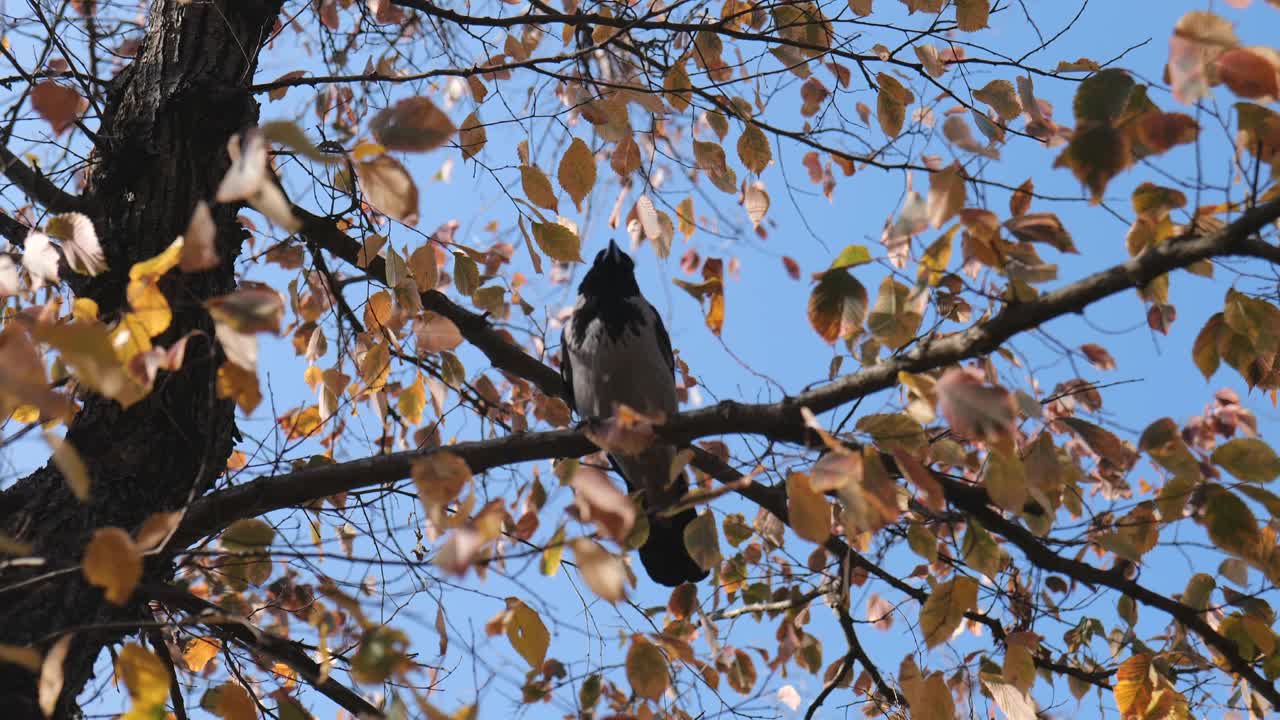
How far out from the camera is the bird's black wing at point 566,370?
3.79 m

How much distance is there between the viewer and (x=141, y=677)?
1469 mm

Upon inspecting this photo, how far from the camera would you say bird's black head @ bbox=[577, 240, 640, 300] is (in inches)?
157

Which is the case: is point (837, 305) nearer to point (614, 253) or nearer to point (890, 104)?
point (890, 104)

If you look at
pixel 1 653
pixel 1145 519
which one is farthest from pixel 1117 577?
pixel 1 653

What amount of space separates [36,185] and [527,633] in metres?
1.98

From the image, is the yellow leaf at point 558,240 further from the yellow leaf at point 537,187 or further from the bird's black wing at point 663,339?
the bird's black wing at point 663,339

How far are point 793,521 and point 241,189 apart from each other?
1.03 meters

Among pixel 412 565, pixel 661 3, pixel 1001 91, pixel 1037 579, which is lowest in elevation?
pixel 412 565

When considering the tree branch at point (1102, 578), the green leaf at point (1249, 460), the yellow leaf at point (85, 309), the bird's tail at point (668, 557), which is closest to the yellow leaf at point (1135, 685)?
the tree branch at point (1102, 578)

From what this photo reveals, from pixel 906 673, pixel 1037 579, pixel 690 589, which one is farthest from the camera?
pixel 690 589

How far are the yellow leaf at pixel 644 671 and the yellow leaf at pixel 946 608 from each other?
63cm

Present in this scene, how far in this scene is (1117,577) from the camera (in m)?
2.20

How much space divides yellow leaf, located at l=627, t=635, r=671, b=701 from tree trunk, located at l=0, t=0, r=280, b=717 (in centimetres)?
100

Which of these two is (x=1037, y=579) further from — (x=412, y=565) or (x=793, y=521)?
(x=412, y=565)
